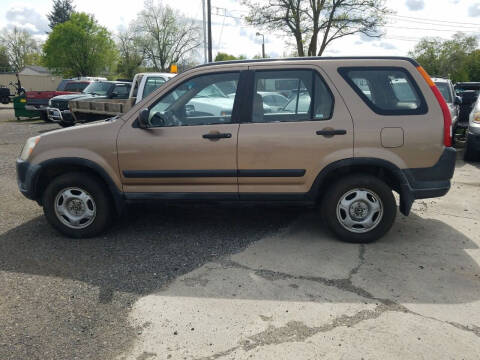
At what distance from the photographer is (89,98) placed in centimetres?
1251

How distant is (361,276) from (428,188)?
1.19 m

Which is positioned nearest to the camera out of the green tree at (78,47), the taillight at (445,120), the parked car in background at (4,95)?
the taillight at (445,120)

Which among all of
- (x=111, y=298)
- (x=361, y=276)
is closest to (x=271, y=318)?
(x=361, y=276)

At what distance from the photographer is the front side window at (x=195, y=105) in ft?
13.3

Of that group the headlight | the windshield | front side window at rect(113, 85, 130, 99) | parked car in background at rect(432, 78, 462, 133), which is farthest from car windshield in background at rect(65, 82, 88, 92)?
the headlight

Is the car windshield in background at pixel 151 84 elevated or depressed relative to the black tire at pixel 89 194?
elevated

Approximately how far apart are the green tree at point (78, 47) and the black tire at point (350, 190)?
4502 centimetres

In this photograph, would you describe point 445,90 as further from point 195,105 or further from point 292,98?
point 195,105

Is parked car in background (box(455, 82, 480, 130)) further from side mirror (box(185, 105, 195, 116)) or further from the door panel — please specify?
side mirror (box(185, 105, 195, 116))

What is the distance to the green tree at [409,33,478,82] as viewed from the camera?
60.8 metres

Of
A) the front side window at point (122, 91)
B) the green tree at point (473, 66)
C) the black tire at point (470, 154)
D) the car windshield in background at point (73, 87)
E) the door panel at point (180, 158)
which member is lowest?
the black tire at point (470, 154)

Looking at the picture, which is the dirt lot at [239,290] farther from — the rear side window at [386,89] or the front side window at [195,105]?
the rear side window at [386,89]

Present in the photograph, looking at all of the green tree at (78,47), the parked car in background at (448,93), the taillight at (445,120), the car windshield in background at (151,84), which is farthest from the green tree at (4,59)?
the taillight at (445,120)

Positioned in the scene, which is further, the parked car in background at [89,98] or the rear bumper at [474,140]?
the parked car in background at [89,98]
